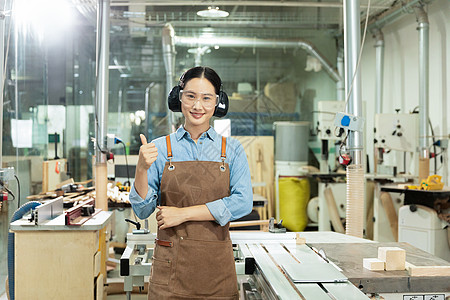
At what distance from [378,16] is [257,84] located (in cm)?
184

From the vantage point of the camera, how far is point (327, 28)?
23.7 ft

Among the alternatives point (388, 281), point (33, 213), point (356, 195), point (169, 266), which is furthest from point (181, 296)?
point (356, 195)

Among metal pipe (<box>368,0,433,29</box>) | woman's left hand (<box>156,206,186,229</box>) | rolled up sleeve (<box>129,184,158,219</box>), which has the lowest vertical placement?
woman's left hand (<box>156,206,186,229</box>)

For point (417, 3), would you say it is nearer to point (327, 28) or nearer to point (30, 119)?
point (327, 28)

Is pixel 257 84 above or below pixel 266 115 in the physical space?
above

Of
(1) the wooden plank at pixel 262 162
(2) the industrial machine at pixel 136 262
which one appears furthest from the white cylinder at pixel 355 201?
(1) the wooden plank at pixel 262 162

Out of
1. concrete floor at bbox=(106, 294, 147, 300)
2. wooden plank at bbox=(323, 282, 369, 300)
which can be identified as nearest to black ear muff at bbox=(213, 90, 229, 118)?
wooden plank at bbox=(323, 282, 369, 300)

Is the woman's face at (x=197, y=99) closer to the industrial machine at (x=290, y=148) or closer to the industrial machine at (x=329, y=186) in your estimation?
the industrial machine at (x=329, y=186)

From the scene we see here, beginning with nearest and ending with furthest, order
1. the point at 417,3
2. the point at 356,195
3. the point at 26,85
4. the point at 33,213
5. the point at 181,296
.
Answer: the point at 181,296 < the point at 33,213 < the point at 356,195 < the point at 26,85 < the point at 417,3

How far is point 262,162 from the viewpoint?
6859mm

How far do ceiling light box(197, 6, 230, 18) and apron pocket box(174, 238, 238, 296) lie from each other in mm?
5156

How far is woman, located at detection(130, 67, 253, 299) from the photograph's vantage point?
184 cm

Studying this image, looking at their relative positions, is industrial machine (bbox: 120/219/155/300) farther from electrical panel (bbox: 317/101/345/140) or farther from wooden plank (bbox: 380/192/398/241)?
electrical panel (bbox: 317/101/345/140)

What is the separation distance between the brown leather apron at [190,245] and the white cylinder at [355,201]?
5.24 ft
